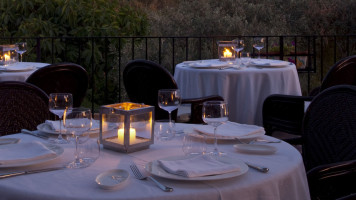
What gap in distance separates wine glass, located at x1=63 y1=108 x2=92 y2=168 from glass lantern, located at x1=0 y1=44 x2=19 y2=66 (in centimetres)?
318

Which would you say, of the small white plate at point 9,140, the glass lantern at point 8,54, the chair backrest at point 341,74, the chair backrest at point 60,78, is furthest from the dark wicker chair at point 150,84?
the small white plate at point 9,140

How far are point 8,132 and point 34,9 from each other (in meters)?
6.74

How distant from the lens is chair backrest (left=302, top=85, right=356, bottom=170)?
7.97 feet

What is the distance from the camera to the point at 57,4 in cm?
911

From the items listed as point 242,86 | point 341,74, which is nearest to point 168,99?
point 341,74

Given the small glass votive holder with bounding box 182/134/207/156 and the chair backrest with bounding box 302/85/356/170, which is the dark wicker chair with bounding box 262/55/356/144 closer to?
the chair backrest with bounding box 302/85/356/170

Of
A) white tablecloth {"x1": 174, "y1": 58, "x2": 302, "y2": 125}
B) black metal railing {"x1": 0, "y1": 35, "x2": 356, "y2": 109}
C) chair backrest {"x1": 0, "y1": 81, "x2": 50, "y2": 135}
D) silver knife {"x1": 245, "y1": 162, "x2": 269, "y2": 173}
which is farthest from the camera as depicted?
black metal railing {"x1": 0, "y1": 35, "x2": 356, "y2": 109}

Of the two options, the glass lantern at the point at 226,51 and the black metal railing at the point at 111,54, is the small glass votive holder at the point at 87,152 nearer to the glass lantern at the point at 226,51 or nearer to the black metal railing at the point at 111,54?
the glass lantern at the point at 226,51

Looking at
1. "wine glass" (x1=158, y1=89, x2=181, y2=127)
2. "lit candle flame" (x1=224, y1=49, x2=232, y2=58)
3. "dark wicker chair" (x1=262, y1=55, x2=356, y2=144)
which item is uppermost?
"lit candle flame" (x1=224, y1=49, x2=232, y2=58)

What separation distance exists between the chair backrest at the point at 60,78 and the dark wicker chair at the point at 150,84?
34cm

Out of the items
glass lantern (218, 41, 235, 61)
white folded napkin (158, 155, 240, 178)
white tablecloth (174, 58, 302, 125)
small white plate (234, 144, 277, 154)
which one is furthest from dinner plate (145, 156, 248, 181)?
glass lantern (218, 41, 235, 61)

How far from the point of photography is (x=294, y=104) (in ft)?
13.4

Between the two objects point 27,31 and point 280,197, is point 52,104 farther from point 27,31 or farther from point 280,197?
point 27,31

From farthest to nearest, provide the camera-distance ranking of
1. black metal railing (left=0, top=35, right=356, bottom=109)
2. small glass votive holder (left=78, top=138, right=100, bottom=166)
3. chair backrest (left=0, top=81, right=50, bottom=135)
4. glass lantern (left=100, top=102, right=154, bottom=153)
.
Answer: black metal railing (left=0, top=35, right=356, bottom=109) → chair backrest (left=0, top=81, right=50, bottom=135) → glass lantern (left=100, top=102, right=154, bottom=153) → small glass votive holder (left=78, top=138, right=100, bottom=166)
